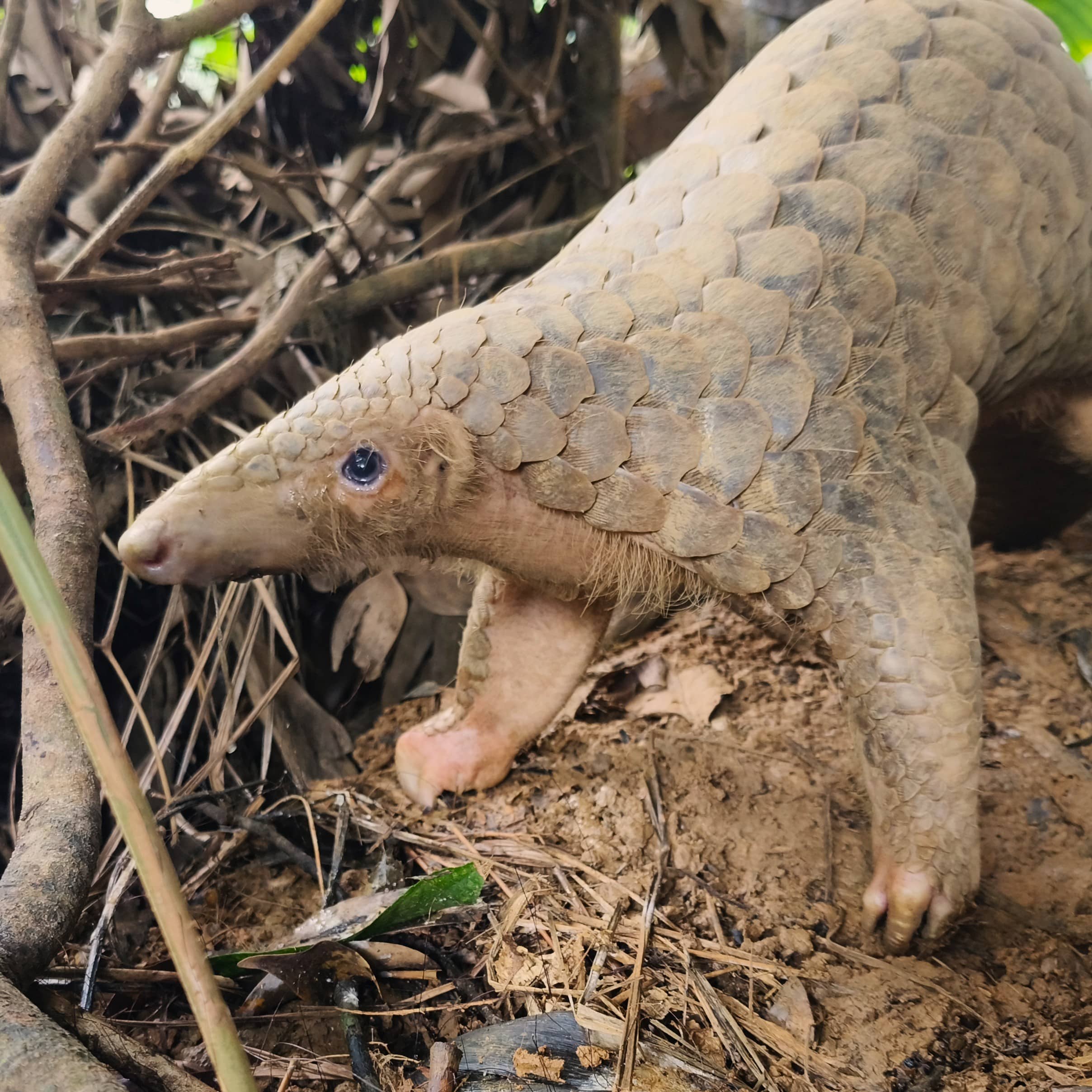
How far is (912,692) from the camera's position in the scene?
1.46m

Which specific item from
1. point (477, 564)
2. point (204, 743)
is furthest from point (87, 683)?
point (204, 743)

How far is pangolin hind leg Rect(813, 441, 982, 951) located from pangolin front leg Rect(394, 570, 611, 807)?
2.15 feet

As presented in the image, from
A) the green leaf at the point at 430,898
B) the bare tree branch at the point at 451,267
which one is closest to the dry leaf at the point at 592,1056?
the green leaf at the point at 430,898

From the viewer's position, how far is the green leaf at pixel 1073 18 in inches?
138

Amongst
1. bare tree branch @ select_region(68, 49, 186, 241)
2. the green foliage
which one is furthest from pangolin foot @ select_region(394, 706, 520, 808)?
the green foliage

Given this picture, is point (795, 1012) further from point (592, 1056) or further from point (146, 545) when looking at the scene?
point (146, 545)

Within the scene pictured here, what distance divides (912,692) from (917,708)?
0.10ft

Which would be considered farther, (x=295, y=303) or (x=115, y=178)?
(x=115, y=178)

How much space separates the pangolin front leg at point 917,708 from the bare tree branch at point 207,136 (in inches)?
65.3

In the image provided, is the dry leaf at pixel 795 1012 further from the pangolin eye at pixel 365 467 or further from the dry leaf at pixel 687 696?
the pangolin eye at pixel 365 467

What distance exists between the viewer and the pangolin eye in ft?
4.81

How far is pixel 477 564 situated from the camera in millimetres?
1799

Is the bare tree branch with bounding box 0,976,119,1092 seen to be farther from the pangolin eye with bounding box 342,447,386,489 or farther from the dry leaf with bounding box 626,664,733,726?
the dry leaf with bounding box 626,664,733,726

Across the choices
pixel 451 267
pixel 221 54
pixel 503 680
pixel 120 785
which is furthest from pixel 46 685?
pixel 221 54
